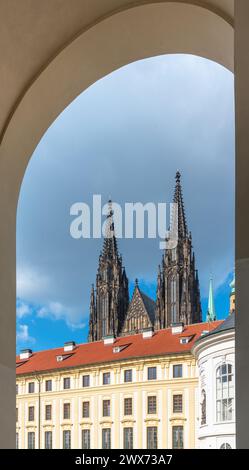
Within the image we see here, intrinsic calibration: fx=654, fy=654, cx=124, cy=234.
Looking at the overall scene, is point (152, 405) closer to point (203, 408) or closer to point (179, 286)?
point (203, 408)

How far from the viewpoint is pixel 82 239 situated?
62844mm

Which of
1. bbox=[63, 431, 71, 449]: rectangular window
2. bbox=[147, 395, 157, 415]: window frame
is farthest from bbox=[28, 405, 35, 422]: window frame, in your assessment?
bbox=[147, 395, 157, 415]: window frame

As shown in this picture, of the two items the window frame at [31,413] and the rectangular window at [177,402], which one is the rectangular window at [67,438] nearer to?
the window frame at [31,413]

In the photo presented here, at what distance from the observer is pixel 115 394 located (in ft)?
130

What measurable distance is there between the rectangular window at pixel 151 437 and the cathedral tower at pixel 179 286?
16734mm

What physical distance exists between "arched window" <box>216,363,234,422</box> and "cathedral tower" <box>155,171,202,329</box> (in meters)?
24.9

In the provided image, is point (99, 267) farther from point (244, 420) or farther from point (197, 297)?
point (244, 420)

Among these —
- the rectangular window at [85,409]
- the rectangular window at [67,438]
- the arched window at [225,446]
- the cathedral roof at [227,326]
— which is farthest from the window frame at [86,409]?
the cathedral roof at [227,326]

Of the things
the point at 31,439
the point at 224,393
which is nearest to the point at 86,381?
the point at 31,439

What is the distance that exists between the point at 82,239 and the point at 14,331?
196ft

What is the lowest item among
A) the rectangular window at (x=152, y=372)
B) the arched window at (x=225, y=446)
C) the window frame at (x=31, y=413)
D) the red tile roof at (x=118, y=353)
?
the arched window at (x=225, y=446)

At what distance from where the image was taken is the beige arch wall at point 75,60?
294cm

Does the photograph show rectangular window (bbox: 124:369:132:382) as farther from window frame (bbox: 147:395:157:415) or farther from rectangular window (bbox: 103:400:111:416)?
rectangular window (bbox: 103:400:111:416)

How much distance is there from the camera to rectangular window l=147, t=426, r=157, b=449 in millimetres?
38444
